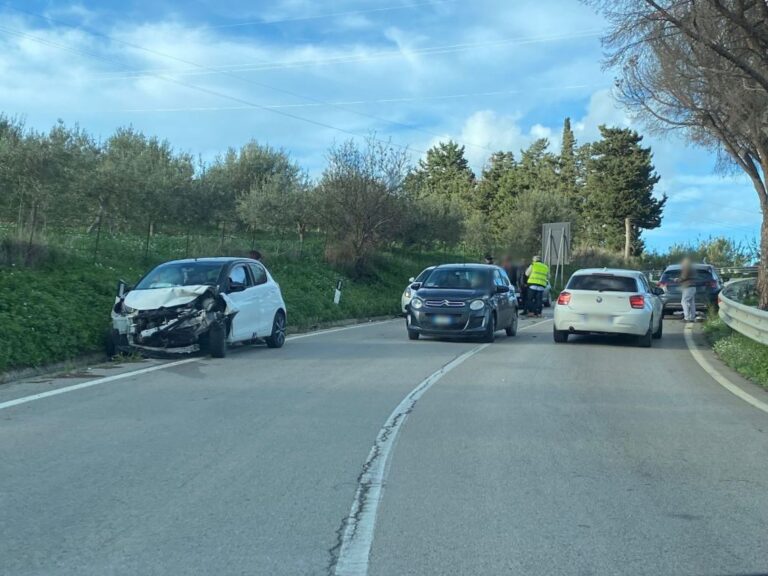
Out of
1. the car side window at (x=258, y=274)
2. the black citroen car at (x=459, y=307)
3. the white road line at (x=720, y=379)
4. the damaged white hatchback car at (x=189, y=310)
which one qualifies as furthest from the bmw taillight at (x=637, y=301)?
the damaged white hatchback car at (x=189, y=310)

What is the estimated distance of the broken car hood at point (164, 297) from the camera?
43.5 feet

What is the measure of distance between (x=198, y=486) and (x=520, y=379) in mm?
6855

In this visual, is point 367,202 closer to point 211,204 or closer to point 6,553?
point 211,204

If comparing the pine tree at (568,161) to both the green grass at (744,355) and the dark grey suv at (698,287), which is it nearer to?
the dark grey suv at (698,287)

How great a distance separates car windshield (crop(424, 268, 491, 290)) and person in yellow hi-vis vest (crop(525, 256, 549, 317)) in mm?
7447

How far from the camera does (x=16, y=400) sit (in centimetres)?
973

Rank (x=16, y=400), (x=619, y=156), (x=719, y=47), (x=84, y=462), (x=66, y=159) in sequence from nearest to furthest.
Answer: (x=84, y=462)
(x=16, y=400)
(x=719, y=47)
(x=66, y=159)
(x=619, y=156)

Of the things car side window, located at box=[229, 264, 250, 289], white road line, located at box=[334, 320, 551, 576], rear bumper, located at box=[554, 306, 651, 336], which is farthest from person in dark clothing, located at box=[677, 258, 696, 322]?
white road line, located at box=[334, 320, 551, 576]

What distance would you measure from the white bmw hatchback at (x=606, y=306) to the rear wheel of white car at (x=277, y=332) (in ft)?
18.6

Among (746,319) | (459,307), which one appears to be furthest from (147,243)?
(746,319)

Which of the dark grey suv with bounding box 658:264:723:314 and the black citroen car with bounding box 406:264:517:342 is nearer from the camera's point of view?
the black citroen car with bounding box 406:264:517:342

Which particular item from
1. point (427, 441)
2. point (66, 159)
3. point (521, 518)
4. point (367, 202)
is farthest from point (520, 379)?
point (367, 202)

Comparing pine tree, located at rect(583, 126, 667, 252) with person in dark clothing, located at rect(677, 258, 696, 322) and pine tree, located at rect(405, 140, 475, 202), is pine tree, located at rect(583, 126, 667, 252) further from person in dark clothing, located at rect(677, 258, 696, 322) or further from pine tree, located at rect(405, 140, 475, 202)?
person in dark clothing, located at rect(677, 258, 696, 322)

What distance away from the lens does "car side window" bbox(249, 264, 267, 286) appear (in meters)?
15.6
